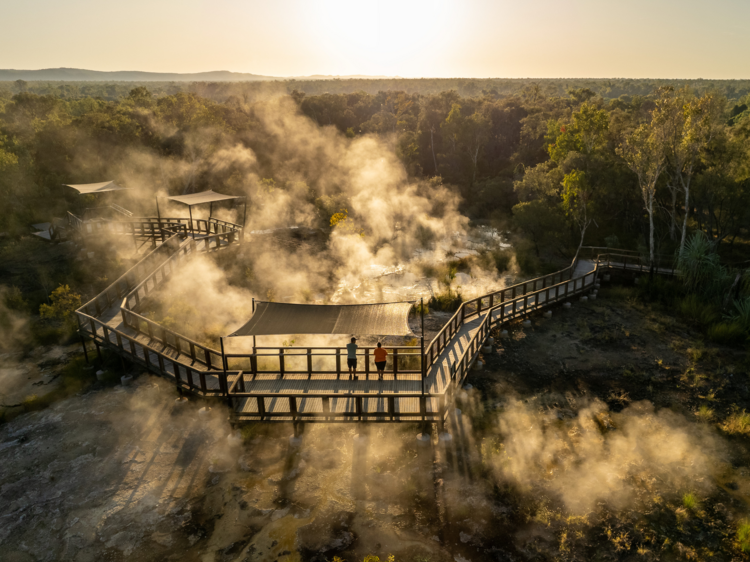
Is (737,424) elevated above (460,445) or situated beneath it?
elevated above

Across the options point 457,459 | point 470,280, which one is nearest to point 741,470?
point 457,459

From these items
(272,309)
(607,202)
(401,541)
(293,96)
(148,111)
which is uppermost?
(293,96)

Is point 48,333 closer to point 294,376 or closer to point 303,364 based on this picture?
point 303,364

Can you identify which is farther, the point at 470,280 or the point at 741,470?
the point at 470,280

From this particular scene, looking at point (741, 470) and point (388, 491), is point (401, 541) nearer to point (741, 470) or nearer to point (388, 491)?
point (388, 491)

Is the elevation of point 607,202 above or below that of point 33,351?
above

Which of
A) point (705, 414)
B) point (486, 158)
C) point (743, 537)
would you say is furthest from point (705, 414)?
point (486, 158)

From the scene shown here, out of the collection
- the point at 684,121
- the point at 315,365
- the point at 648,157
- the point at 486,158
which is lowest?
the point at 315,365
